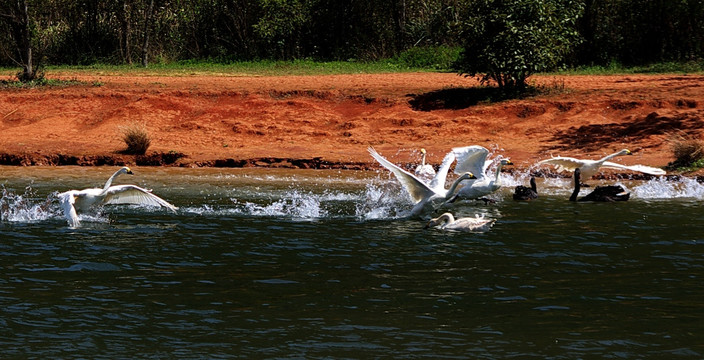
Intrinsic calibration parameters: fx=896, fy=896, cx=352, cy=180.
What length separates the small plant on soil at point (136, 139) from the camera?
2342 cm

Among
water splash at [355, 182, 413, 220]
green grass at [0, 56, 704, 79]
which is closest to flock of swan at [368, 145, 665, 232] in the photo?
water splash at [355, 182, 413, 220]

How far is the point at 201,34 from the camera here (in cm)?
4016

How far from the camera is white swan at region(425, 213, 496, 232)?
13.3 metres

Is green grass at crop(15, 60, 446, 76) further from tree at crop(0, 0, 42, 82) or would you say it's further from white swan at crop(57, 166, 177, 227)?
white swan at crop(57, 166, 177, 227)

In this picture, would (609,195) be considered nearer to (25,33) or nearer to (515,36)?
(515,36)

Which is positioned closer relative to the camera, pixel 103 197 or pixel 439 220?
pixel 439 220

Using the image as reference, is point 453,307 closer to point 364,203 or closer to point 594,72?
point 364,203

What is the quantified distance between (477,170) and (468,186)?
416 millimetres

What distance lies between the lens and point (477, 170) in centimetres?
1661

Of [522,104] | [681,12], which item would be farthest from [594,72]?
[522,104]

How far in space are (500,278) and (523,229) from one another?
3487 mm

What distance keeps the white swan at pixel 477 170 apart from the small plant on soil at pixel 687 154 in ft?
19.5

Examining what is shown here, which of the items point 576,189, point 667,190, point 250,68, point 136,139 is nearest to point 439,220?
point 576,189

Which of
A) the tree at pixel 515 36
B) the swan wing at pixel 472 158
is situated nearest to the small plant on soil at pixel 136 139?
the tree at pixel 515 36
